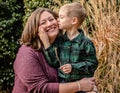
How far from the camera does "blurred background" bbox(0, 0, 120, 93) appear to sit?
5.52m

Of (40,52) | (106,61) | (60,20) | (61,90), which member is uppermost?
(60,20)

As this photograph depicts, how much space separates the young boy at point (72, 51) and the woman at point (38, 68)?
73mm

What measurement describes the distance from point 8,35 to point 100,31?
1.95 m

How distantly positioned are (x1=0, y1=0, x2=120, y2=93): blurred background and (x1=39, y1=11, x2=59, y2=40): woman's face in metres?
1.71

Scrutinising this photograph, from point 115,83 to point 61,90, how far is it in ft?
6.14

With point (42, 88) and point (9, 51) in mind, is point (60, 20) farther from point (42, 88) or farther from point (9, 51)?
point (9, 51)

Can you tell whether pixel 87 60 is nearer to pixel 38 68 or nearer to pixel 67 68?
pixel 67 68

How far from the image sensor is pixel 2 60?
721 centimetres

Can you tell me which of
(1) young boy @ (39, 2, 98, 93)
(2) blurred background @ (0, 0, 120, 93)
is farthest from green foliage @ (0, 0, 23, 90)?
(1) young boy @ (39, 2, 98, 93)

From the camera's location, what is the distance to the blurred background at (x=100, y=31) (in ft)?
18.1

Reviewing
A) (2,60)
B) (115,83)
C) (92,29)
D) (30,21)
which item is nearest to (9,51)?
(2,60)

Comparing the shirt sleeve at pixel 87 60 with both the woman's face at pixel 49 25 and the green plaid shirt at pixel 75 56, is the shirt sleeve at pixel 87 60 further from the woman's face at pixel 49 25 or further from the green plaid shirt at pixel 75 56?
the woman's face at pixel 49 25

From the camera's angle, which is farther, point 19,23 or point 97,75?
point 19,23

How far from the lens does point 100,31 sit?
18.7 ft
